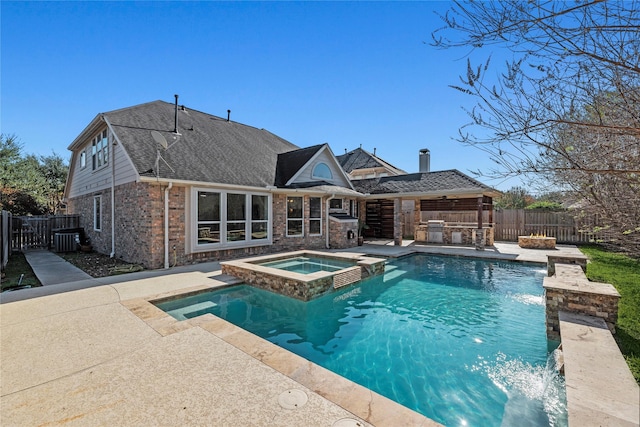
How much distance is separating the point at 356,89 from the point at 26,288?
40.5ft

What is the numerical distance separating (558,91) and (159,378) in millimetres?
5224

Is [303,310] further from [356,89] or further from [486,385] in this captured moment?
[356,89]

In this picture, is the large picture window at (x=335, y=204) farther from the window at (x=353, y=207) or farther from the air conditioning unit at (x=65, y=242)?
the air conditioning unit at (x=65, y=242)

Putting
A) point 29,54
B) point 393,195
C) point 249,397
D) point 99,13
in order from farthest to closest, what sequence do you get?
point 393,195
point 29,54
point 99,13
point 249,397

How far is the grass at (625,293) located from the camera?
12.5 feet

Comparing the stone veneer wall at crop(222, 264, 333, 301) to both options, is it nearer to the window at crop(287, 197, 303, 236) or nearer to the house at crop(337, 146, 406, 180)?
the window at crop(287, 197, 303, 236)

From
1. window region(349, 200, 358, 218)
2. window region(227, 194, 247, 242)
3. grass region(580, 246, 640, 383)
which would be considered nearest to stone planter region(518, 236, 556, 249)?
grass region(580, 246, 640, 383)

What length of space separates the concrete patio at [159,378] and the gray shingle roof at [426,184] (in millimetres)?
13455

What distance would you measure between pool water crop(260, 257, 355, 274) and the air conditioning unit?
10696 millimetres

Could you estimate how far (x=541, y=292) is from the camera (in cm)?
768

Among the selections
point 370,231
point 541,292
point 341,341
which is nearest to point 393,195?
point 370,231

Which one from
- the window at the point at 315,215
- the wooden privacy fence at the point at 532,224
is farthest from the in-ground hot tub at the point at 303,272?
the wooden privacy fence at the point at 532,224

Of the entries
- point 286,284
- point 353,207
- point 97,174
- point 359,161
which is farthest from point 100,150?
point 359,161

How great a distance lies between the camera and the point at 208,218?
1042 centimetres
